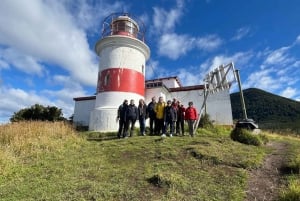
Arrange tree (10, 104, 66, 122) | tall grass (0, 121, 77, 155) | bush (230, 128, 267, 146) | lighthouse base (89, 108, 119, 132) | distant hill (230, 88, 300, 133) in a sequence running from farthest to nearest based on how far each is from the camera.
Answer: distant hill (230, 88, 300, 133) < tree (10, 104, 66, 122) < lighthouse base (89, 108, 119, 132) < bush (230, 128, 267, 146) < tall grass (0, 121, 77, 155)

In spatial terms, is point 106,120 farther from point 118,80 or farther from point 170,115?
point 170,115

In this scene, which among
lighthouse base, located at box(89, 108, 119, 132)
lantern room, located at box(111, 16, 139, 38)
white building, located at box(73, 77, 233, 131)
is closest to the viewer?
lighthouse base, located at box(89, 108, 119, 132)

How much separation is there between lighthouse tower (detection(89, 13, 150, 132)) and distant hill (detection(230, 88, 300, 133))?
65202 millimetres

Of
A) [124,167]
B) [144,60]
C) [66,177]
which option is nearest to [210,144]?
[124,167]

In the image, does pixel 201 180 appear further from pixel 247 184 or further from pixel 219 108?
pixel 219 108

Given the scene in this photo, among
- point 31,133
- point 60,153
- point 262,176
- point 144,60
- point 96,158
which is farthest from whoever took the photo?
point 144,60

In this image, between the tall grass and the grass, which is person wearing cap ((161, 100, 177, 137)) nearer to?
the grass

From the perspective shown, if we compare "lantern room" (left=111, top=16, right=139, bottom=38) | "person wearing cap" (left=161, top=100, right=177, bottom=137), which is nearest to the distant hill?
"lantern room" (left=111, top=16, right=139, bottom=38)

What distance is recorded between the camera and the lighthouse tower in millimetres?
19594

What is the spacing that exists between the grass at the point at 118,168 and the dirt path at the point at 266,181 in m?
0.21

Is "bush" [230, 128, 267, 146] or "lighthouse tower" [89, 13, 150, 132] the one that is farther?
"lighthouse tower" [89, 13, 150, 132]

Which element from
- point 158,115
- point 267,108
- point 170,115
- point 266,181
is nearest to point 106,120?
point 158,115

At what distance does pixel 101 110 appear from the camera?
19.7m

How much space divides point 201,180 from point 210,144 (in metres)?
3.60
